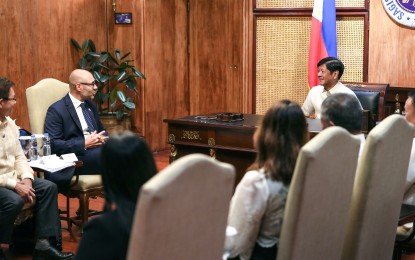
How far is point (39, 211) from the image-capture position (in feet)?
15.4

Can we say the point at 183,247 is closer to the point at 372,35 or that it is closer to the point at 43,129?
the point at 43,129

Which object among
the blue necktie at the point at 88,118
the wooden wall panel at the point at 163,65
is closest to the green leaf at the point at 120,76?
the wooden wall panel at the point at 163,65

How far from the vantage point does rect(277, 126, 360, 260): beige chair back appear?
9.20 ft

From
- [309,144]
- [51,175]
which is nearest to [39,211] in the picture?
[51,175]

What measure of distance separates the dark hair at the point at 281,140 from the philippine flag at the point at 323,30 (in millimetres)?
5096

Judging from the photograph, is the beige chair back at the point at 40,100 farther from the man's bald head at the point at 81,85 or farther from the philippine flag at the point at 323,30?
the philippine flag at the point at 323,30

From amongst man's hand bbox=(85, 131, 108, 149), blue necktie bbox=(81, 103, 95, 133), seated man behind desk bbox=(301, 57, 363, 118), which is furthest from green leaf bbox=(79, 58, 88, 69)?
seated man behind desk bbox=(301, 57, 363, 118)

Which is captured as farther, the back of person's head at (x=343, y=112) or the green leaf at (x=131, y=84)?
the green leaf at (x=131, y=84)

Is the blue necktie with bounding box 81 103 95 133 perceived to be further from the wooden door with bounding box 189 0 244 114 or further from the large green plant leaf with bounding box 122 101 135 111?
the wooden door with bounding box 189 0 244 114

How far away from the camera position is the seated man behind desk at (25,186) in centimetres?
459

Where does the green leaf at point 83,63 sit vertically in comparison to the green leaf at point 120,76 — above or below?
above

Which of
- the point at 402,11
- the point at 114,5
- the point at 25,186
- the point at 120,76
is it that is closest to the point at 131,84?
the point at 120,76

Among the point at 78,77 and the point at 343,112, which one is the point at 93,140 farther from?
the point at 343,112

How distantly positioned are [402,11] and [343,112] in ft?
15.4
